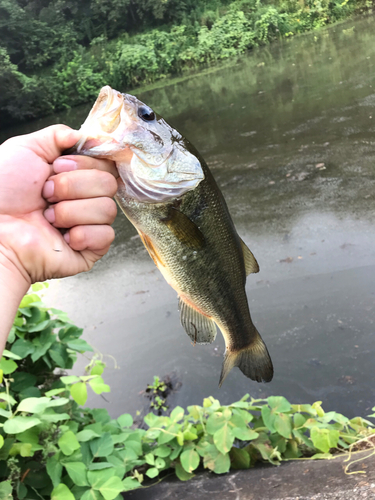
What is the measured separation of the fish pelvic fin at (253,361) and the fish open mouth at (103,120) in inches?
44.4

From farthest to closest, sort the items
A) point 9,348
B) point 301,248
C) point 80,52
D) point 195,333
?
point 80,52, point 301,248, point 9,348, point 195,333

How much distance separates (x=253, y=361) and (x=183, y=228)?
798 millimetres

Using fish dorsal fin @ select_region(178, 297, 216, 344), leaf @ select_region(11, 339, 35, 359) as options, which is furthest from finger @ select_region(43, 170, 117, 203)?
leaf @ select_region(11, 339, 35, 359)

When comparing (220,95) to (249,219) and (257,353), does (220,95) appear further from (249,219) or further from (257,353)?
(257,353)

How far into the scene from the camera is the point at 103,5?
25484 millimetres

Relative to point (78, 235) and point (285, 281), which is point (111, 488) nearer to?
point (78, 235)

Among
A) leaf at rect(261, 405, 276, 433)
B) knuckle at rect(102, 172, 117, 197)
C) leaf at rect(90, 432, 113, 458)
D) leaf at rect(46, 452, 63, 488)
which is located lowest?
leaf at rect(261, 405, 276, 433)

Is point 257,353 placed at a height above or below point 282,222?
above

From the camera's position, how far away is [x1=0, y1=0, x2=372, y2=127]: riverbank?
60.0ft

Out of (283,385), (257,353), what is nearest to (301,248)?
(283,385)

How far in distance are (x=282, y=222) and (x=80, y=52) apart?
23.0 metres

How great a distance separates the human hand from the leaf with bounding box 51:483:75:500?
86 centimetres

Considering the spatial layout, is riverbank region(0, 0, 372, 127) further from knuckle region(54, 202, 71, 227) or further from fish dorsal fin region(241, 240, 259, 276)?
knuckle region(54, 202, 71, 227)

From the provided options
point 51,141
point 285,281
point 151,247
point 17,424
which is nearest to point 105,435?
point 17,424
